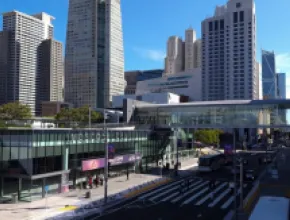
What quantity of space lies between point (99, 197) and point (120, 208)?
490cm

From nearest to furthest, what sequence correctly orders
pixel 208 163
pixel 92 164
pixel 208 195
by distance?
pixel 208 195, pixel 92 164, pixel 208 163

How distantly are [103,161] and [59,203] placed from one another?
455 inches

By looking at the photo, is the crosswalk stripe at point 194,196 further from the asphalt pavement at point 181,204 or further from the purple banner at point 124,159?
the purple banner at point 124,159

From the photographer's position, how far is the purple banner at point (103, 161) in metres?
40.1

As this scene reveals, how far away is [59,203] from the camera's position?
32.6 metres

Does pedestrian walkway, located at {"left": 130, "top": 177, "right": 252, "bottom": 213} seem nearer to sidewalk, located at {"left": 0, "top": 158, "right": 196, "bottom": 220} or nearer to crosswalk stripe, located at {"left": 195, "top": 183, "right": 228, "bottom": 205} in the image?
crosswalk stripe, located at {"left": 195, "top": 183, "right": 228, "bottom": 205}

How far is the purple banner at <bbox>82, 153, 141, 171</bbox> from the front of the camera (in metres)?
40.1

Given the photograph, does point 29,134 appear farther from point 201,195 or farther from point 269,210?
point 269,210

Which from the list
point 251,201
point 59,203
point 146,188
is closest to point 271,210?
point 251,201

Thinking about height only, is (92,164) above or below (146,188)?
above

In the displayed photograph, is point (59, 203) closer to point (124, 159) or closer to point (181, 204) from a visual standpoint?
point (181, 204)

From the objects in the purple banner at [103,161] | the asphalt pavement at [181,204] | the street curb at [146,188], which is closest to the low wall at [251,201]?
the asphalt pavement at [181,204]

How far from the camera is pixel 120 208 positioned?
102 feet

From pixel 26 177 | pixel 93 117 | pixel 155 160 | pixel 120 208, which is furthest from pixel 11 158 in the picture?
pixel 93 117
